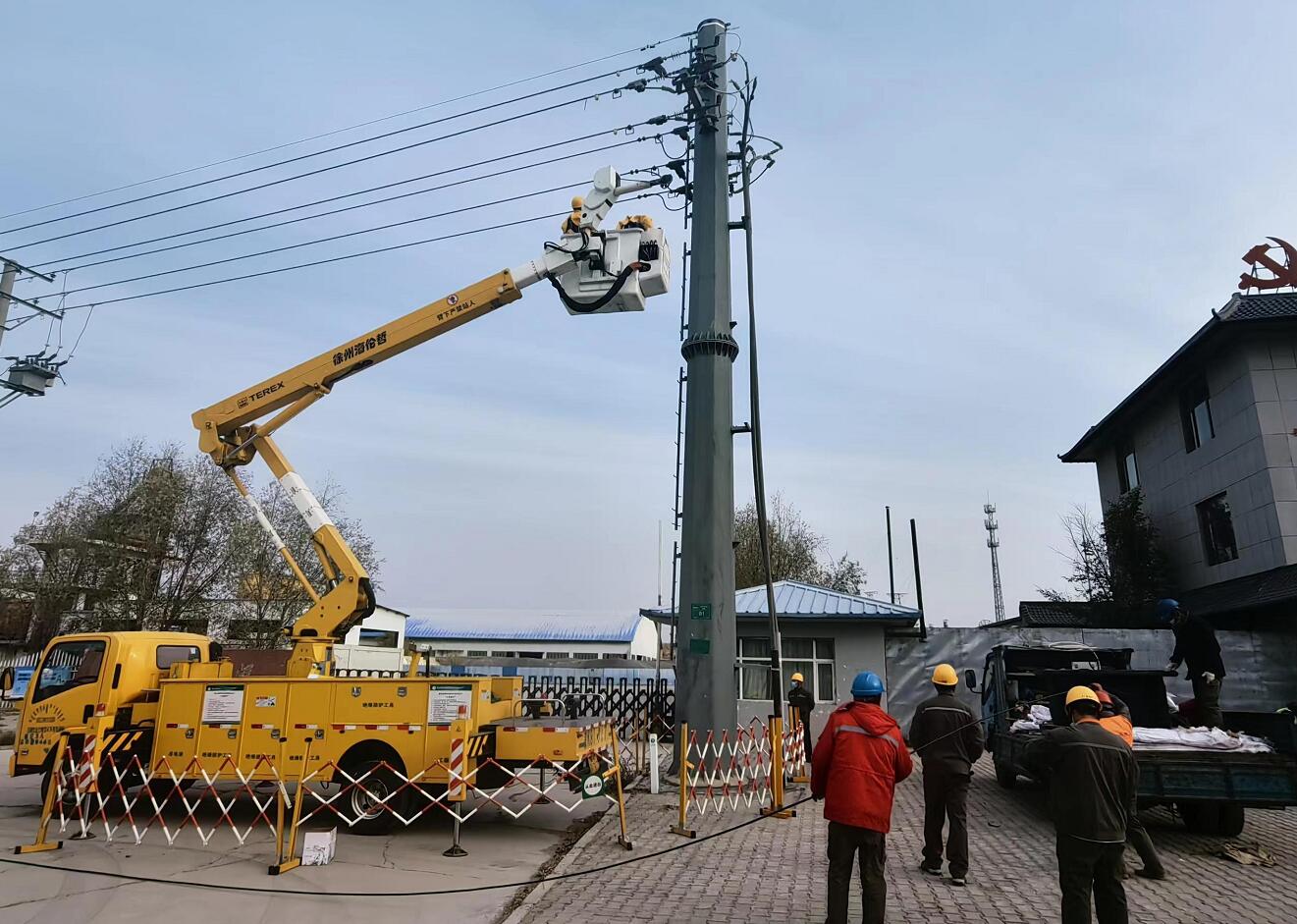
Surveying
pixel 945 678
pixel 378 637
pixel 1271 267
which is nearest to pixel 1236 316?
pixel 1271 267

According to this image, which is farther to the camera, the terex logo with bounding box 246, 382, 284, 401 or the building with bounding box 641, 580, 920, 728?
the building with bounding box 641, 580, 920, 728

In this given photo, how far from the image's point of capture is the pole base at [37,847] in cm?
796

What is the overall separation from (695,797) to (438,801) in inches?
139

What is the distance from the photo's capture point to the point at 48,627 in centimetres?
2766

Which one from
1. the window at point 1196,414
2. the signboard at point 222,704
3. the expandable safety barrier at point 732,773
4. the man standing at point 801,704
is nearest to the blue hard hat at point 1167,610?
the expandable safety barrier at point 732,773

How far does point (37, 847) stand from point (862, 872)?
27.7ft

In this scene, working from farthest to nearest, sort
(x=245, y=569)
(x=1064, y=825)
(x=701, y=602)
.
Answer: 1. (x=245, y=569)
2. (x=701, y=602)
3. (x=1064, y=825)

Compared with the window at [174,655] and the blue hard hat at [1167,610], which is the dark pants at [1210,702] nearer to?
the blue hard hat at [1167,610]

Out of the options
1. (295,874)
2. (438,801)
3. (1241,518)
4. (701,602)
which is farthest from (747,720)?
(1241,518)

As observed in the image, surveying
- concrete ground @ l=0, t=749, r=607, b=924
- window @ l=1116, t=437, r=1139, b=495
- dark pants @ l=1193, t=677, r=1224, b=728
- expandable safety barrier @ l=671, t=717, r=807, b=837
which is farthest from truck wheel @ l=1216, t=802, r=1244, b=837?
window @ l=1116, t=437, r=1139, b=495

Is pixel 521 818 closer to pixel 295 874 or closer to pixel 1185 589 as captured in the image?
pixel 295 874

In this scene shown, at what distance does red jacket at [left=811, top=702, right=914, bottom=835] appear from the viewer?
514cm

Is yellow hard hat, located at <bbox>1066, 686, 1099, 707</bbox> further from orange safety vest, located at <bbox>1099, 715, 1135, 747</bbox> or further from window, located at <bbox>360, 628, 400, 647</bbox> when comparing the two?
window, located at <bbox>360, 628, 400, 647</bbox>

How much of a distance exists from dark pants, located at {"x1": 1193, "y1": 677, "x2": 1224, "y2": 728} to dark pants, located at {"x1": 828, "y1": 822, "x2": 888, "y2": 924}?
20.8ft
